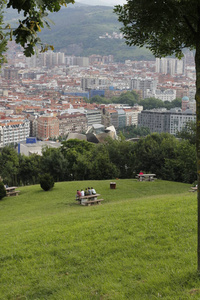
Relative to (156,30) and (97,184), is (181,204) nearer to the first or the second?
(156,30)

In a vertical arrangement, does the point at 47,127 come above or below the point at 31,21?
below

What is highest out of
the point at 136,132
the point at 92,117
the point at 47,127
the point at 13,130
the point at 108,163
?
the point at 92,117

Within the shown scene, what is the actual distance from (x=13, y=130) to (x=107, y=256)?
7442cm

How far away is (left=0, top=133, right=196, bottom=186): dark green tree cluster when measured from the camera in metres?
19.9

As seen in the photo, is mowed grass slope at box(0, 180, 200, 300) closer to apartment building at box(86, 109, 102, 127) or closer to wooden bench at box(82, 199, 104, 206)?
wooden bench at box(82, 199, 104, 206)

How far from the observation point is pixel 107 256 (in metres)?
5.11

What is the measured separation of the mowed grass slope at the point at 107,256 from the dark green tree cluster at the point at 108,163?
1031 centimetres

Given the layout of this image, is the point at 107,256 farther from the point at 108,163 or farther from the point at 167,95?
the point at 167,95

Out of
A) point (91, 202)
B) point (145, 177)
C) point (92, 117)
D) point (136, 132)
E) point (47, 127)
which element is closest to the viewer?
point (91, 202)

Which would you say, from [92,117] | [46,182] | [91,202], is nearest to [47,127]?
[92,117]

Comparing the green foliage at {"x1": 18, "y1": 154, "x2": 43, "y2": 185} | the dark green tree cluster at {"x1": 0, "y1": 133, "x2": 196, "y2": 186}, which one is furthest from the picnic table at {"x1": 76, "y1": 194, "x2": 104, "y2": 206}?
the green foliage at {"x1": 18, "y1": 154, "x2": 43, "y2": 185}

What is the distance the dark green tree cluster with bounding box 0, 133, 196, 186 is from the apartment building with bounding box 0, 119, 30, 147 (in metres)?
47.8

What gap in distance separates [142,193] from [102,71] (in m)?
184

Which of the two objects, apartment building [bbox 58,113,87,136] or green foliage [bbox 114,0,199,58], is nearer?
green foliage [bbox 114,0,199,58]
